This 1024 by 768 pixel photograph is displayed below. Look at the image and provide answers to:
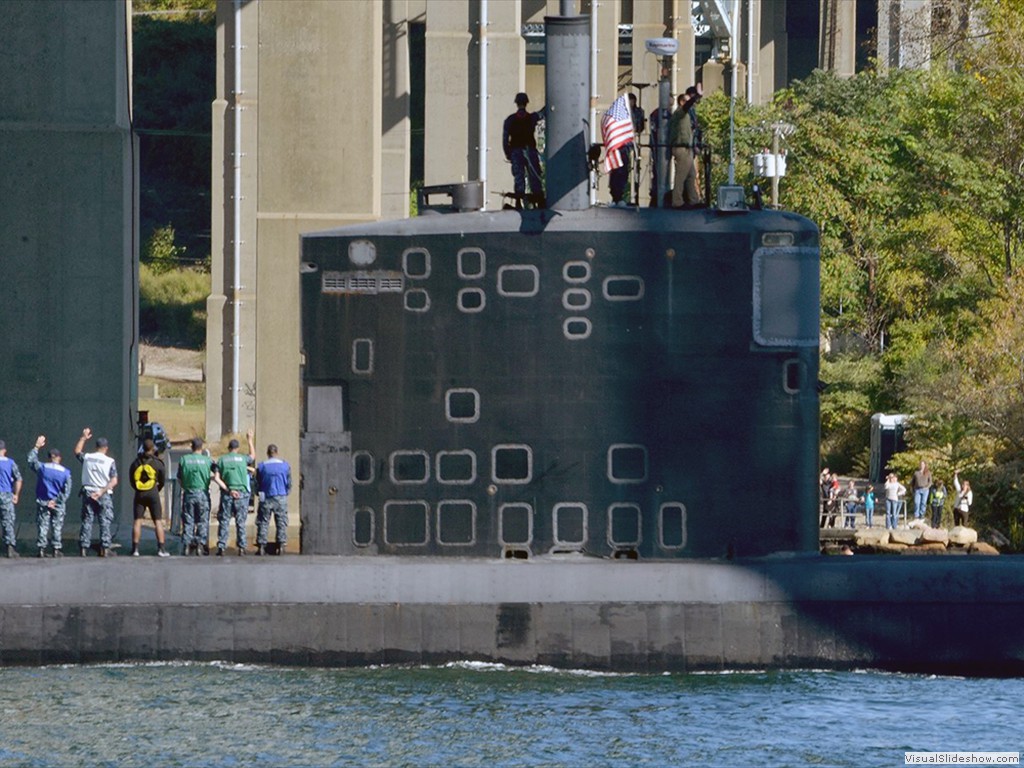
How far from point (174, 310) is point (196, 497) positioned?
48.7 metres

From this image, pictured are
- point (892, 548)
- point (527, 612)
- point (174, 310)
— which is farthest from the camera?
point (174, 310)

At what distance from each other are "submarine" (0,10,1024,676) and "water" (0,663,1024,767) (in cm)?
67

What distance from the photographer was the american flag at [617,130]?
845 inches

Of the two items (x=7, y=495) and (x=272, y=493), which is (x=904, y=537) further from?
(x=7, y=495)

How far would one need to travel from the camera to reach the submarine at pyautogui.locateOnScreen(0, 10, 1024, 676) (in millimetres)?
21625

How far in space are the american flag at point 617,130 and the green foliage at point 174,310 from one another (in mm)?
50138

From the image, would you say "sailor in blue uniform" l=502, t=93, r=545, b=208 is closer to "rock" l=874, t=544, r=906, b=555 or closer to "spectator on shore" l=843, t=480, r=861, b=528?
"rock" l=874, t=544, r=906, b=555

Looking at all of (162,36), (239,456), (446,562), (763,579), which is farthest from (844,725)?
(162,36)

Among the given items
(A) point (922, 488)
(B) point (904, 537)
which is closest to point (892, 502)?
(A) point (922, 488)

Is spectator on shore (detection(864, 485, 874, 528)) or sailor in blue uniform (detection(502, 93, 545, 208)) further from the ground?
sailor in blue uniform (detection(502, 93, 545, 208))

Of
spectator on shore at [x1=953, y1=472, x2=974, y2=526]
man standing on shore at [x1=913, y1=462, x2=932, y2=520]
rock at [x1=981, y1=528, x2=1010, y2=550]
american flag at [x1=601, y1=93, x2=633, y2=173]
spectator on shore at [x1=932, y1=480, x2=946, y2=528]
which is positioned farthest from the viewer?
spectator on shore at [x1=932, y1=480, x2=946, y2=528]

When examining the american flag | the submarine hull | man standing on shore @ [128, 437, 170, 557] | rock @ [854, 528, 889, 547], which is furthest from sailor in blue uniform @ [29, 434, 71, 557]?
rock @ [854, 528, 889, 547]

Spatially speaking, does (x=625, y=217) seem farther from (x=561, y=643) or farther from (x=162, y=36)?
(x=162, y=36)

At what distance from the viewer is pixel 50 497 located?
23.9 metres
